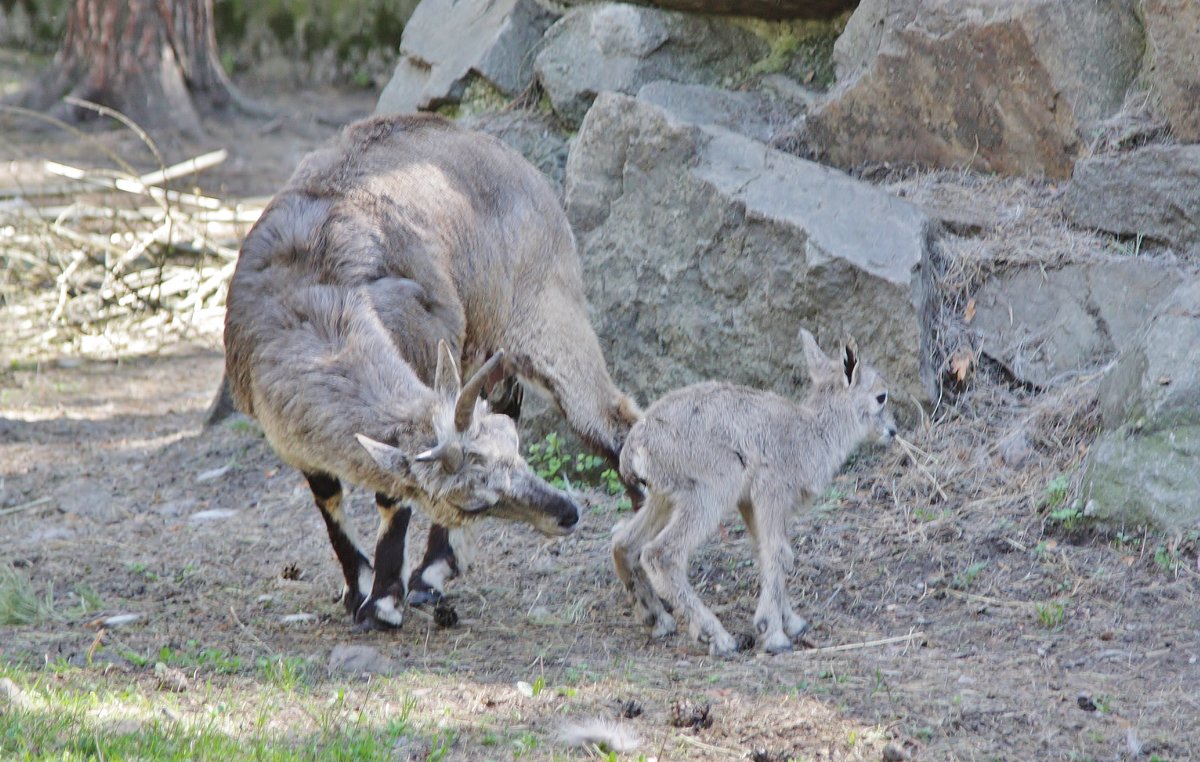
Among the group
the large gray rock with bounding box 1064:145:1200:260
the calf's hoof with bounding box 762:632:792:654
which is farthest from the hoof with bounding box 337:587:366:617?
the large gray rock with bounding box 1064:145:1200:260

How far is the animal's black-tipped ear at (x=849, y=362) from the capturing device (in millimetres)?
5773

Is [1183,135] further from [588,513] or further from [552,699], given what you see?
[552,699]

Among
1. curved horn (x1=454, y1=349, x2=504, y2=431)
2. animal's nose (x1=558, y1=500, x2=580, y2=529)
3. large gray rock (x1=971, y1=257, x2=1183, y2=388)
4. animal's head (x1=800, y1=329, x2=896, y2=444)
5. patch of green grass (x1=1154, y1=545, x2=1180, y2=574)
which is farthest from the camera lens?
large gray rock (x1=971, y1=257, x2=1183, y2=388)

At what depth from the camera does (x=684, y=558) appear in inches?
209

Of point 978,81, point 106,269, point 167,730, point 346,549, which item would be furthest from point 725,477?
point 106,269

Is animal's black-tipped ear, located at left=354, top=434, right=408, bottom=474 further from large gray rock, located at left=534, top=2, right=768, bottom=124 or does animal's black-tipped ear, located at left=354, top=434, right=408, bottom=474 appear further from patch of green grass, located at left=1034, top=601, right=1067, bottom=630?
large gray rock, located at left=534, top=2, right=768, bottom=124

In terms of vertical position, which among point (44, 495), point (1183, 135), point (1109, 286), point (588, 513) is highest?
point (1183, 135)

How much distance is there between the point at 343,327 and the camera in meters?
5.48

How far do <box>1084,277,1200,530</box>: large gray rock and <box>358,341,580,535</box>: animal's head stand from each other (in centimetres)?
226

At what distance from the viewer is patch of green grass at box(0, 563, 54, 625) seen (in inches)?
224

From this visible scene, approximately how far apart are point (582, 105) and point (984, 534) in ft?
12.8

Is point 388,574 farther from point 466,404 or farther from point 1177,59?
point 1177,59

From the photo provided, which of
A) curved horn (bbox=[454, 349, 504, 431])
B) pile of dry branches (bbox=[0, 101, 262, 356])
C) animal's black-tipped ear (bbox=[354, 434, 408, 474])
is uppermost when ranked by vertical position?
curved horn (bbox=[454, 349, 504, 431])

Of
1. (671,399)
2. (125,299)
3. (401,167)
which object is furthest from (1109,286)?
(125,299)
